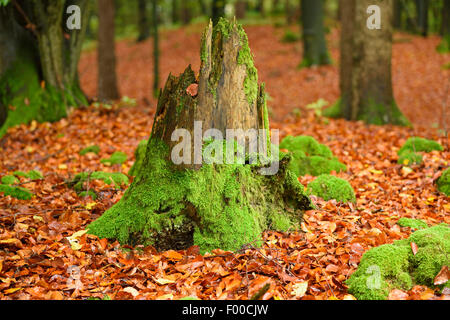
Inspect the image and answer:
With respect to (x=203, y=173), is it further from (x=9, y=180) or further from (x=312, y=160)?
(x=9, y=180)

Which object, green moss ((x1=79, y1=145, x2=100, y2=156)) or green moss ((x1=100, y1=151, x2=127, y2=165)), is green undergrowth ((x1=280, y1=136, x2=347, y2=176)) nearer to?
green moss ((x1=100, y1=151, x2=127, y2=165))

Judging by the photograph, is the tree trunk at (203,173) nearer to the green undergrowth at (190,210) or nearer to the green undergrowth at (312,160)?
the green undergrowth at (190,210)

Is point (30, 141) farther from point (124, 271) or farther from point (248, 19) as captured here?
point (248, 19)

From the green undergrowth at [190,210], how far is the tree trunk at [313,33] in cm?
1640

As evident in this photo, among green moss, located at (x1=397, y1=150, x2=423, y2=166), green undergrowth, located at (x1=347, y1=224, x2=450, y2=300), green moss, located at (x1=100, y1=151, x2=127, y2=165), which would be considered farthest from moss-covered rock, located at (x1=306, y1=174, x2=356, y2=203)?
green moss, located at (x1=100, y1=151, x2=127, y2=165)

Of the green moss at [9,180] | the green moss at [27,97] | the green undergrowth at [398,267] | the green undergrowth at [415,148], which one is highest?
the green moss at [27,97]

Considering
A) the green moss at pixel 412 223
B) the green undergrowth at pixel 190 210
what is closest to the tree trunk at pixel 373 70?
the green moss at pixel 412 223

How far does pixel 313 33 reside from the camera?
62.4 feet

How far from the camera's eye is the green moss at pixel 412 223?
4277mm

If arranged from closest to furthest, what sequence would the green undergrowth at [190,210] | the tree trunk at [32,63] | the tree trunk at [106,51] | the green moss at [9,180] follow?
the green undergrowth at [190,210], the green moss at [9,180], the tree trunk at [32,63], the tree trunk at [106,51]

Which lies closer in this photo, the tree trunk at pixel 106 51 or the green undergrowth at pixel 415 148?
the green undergrowth at pixel 415 148

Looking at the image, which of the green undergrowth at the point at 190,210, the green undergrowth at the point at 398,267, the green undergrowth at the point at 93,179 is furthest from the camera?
the green undergrowth at the point at 93,179

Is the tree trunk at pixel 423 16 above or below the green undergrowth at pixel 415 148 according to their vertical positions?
above

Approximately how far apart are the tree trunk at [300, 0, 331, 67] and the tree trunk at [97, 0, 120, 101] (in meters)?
9.29
